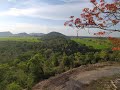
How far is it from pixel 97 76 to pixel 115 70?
3.28 meters

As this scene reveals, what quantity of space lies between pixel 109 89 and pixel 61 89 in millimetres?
3775

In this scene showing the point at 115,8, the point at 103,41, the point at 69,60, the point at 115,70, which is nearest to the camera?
the point at 115,8

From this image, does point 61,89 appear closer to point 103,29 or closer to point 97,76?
point 97,76

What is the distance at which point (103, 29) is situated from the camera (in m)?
8.31

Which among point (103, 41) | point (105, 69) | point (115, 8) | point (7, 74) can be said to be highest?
point (115, 8)

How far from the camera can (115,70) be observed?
22391 millimetres

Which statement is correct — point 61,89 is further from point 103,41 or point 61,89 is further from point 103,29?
point 103,29

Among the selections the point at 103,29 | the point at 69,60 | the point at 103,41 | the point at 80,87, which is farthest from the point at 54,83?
the point at 69,60

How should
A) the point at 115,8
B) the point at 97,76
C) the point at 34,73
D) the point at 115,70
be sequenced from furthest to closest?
the point at 34,73, the point at 115,70, the point at 97,76, the point at 115,8

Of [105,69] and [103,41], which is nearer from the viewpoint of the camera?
[103,41]

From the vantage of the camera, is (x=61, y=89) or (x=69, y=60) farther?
(x=69, y=60)

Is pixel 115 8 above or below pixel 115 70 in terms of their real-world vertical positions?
above

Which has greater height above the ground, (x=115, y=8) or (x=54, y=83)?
(x=115, y=8)

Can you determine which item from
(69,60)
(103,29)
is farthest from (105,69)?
(103,29)
